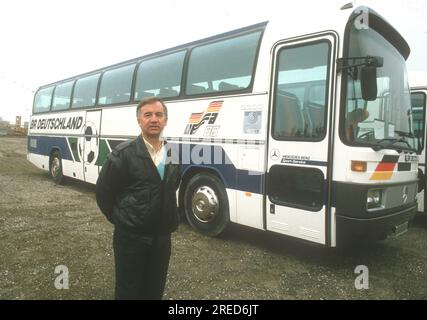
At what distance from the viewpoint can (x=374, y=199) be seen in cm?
414

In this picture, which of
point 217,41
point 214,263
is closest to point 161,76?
point 217,41

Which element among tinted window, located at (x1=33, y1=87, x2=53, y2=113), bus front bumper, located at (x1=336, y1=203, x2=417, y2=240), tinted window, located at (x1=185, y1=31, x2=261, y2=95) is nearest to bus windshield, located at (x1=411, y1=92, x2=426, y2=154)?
bus front bumper, located at (x1=336, y1=203, x2=417, y2=240)

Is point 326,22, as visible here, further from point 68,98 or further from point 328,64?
point 68,98

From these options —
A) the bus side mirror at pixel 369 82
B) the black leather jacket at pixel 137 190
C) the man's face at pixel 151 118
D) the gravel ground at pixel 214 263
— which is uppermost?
the bus side mirror at pixel 369 82

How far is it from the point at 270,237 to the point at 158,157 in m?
3.85

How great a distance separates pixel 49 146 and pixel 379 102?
1003 cm

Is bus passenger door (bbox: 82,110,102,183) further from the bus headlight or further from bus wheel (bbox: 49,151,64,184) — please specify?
the bus headlight

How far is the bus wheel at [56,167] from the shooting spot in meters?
10.5

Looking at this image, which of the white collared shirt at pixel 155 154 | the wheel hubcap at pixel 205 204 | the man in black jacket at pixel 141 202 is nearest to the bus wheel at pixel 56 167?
the wheel hubcap at pixel 205 204

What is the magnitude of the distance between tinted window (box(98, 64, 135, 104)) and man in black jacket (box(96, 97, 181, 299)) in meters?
5.33

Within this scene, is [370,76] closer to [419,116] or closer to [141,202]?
[141,202]

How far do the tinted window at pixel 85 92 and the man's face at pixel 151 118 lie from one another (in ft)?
23.0

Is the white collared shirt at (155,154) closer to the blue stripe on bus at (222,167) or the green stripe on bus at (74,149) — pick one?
the blue stripe on bus at (222,167)

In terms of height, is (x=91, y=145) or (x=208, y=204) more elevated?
(x=91, y=145)
